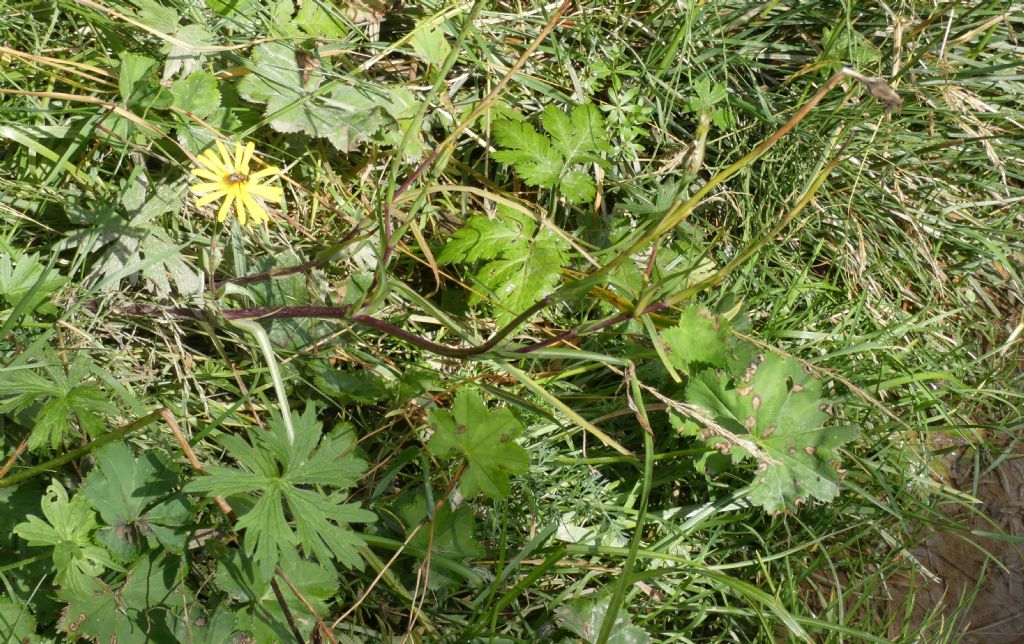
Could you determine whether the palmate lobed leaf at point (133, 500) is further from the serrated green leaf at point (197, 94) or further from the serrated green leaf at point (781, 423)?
the serrated green leaf at point (781, 423)

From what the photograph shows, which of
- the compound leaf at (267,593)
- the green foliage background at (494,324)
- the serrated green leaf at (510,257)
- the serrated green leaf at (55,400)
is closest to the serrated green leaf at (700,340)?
the green foliage background at (494,324)

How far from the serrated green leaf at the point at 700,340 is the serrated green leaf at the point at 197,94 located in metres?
1.33

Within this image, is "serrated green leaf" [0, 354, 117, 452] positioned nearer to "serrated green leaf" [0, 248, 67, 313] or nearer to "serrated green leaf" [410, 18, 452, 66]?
"serrated green leaf" [0, 248, 67, 313]

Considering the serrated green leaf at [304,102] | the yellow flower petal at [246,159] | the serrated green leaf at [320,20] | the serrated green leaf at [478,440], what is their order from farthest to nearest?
1. the serrated green leaf at [320,20]
2. the serrated green leaf at [304,102]
3. the serrated green leaf at [478,440]
4. the yellow flower petal at [246,159]

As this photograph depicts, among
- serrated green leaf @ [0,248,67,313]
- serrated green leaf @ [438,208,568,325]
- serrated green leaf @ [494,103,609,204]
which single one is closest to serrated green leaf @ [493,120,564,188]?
serrated green leaf @ [494,103,609,204]

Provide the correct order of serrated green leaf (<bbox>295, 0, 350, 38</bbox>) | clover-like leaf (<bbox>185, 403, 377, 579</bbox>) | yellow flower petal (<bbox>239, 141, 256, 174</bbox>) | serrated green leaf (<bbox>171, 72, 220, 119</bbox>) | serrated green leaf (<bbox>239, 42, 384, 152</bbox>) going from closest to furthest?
clover-like leaf (<bbox>185, 403, 377, 579</bbox>), yellow flower petal (<bbox>239, 141, 256, 174</bbox>), serrated green leaf (<bbox>171, 72, 220, 119</bbox>), serrated green leaf (<bbox>239, 42, 384, 152</bbox>), serrated green leaf (<bbox>295, 0, 350, 38</bbox>)

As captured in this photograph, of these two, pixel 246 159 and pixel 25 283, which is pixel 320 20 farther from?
pixel 25 283

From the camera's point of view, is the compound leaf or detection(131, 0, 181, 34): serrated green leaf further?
detection(131, 0, 181, 34): serrated green leaf

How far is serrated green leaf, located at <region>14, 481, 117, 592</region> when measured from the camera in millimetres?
1664

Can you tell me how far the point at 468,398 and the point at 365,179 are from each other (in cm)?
83

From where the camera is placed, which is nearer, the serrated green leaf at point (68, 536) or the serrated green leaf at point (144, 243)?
the serrated green leaf at point (68, 536)

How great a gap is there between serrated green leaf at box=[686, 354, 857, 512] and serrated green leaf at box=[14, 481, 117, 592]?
1.45 meters

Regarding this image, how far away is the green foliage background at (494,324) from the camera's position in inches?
69.3

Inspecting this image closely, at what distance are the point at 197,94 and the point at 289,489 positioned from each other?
42.6 inches
